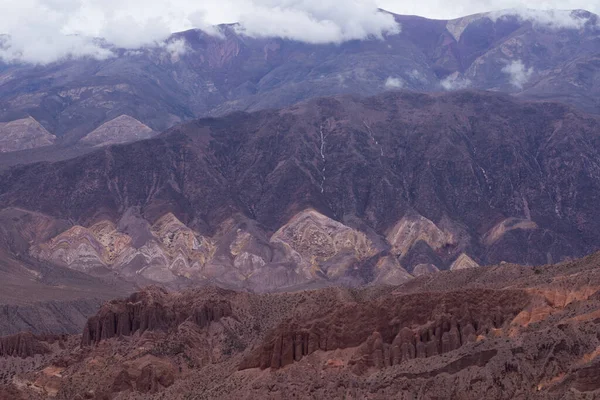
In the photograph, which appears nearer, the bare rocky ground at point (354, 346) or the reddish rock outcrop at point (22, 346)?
the bare rocky ground at point (354, 346)

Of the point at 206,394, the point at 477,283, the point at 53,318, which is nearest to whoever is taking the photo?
the point at 206,394

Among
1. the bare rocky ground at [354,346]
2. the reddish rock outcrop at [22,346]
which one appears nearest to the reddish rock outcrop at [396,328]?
the bare rocky ground at [354,346]

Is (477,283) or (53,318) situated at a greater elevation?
(477,283)

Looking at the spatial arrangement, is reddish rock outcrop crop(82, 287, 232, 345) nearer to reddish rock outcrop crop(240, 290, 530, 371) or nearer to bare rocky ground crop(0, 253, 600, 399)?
bare rocky ground crop(0, 253, 600, 399)

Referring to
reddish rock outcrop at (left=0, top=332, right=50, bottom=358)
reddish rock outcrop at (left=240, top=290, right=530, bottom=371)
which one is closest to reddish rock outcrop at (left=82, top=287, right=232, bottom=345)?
reddish rock outcrop at (left=0, top=332, right=50, bottom=358)

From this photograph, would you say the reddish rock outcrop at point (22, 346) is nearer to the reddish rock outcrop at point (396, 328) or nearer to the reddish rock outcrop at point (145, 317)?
the reddish rock outcrop at point (145, 317)

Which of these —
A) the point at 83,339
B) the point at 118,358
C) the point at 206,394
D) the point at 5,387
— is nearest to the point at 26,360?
the point at 83,339

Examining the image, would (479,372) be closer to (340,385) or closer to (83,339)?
(340,385)

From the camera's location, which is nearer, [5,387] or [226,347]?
[5,387]

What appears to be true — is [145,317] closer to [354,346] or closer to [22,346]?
[22,346]

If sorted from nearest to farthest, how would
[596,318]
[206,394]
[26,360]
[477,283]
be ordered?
[596,318] → [206,394] → [477,283] → [26,360]
